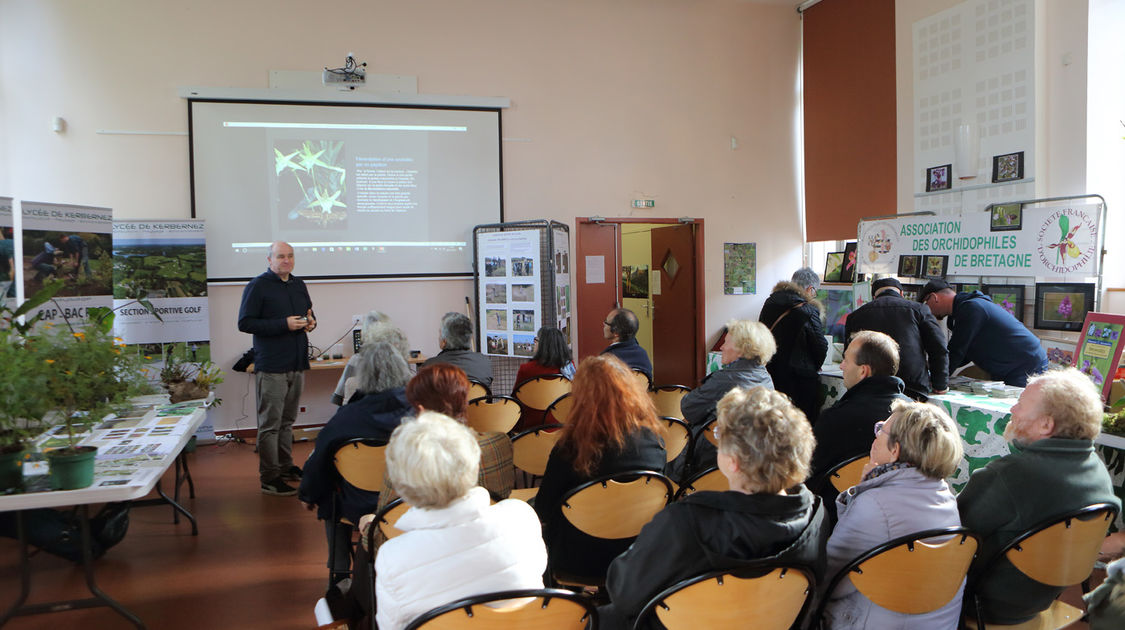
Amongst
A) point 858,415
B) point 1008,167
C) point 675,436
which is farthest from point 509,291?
point 1008,167

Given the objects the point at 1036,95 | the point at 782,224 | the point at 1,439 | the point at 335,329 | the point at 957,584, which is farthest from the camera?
the point at 782,224

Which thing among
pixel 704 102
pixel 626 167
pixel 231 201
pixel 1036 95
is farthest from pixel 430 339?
pixel 1036 95

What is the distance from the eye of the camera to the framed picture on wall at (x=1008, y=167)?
5.36 metres

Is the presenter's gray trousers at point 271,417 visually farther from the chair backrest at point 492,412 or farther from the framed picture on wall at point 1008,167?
the framed picture on wall at point 1008,167

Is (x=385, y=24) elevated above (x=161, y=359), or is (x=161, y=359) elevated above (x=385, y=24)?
(x=385, y=24)

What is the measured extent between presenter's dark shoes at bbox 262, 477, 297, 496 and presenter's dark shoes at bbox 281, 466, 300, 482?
0.39ft

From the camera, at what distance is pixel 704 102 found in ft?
25.3

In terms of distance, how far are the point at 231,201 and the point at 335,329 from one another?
4.84 ft

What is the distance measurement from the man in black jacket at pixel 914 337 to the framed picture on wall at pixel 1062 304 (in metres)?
1.46

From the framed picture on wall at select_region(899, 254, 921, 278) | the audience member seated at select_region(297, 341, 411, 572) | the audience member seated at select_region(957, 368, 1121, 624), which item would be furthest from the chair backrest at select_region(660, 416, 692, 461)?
the framed picture on wall at select_region(899, 254, 921, 278)

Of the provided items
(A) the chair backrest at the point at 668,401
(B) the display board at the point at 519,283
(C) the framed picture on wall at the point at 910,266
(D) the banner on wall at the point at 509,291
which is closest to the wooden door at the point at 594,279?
(B) the display board at the point at 519,283

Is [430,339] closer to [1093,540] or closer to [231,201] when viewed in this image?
[231,201]

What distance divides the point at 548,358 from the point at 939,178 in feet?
13.7

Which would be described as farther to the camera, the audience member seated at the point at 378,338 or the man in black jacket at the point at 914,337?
the man in black jacket at the point at 914,337
